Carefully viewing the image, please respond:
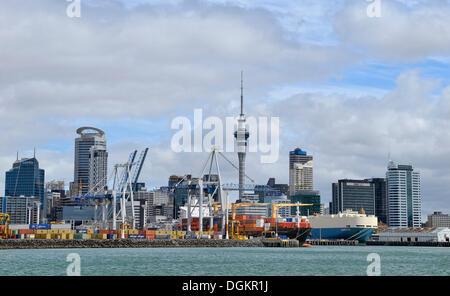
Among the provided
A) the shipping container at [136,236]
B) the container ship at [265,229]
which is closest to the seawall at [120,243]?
the shipping container at [136,236]

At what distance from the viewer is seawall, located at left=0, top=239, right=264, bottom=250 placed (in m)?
118

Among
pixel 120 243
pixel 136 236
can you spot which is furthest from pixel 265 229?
pixel 120 243

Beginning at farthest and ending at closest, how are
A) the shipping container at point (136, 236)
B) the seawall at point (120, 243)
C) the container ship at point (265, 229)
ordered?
the container ship at point (265, 229) → the shipping container at point (136, 236) → the seawall at point (120, 243)

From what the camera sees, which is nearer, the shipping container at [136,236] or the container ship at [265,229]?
the shipping container at [136,236]

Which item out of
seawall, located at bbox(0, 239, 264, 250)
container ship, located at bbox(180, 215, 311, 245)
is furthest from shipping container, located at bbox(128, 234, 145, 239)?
container ship, located at bbox(180, 215, 311, 245)

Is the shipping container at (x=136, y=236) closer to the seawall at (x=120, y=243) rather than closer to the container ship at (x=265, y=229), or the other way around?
the seawall at (x=120, y=243)

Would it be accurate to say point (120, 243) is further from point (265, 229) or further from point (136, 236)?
point (265, 229)

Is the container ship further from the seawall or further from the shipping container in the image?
the shipping container

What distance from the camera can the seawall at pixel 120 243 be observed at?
118062 millimetres
